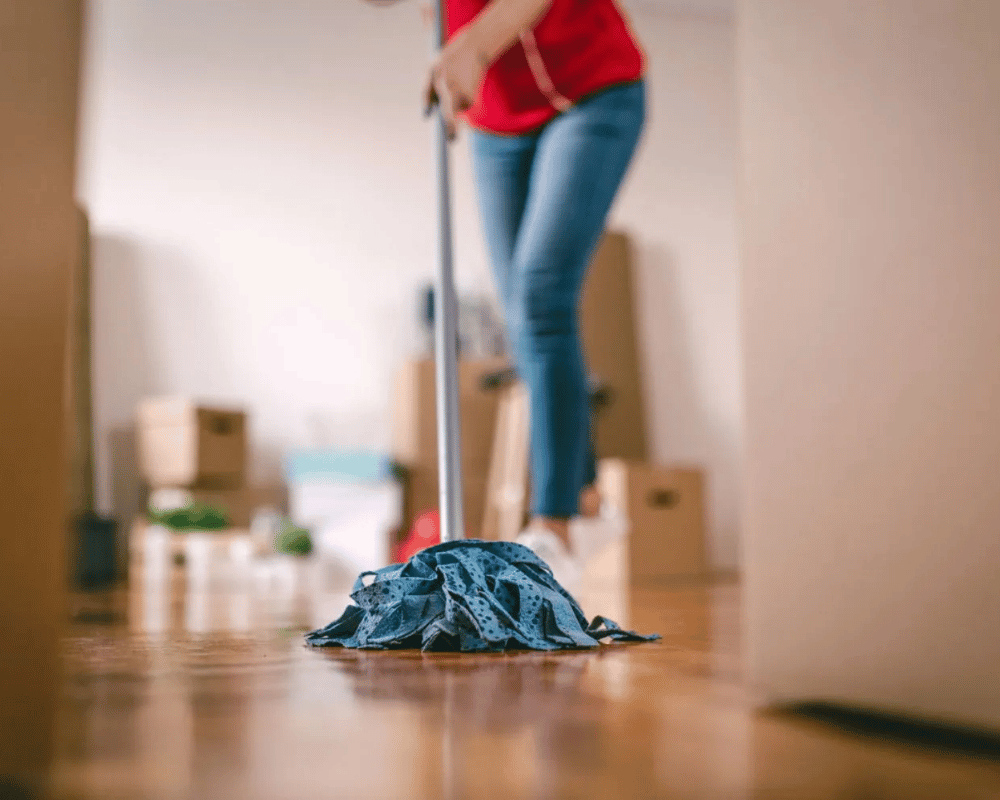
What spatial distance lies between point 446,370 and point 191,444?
201 centimetres

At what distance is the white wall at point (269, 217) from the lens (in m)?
3.48

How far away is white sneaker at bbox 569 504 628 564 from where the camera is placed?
143 centimetres

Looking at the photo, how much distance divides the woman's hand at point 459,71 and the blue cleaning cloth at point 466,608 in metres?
0.55

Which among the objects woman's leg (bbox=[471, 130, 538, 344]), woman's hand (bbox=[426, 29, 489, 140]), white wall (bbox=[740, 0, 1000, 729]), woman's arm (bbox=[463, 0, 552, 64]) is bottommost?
white wall (bbox=[740, 0, 1000, 729])

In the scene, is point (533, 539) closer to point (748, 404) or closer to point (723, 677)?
point (723, 677)

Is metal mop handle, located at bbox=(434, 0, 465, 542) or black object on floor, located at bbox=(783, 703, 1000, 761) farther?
metal mop handle, located at bbox=(434, 0, 465, 542)

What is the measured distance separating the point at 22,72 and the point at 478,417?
293 cm

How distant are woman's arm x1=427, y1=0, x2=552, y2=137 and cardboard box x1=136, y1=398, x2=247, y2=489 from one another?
2009 millimetres

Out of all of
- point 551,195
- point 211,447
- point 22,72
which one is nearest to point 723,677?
point 22,72

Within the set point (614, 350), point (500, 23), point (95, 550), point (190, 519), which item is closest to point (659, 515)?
point (614, 350)

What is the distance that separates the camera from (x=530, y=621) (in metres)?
0.86

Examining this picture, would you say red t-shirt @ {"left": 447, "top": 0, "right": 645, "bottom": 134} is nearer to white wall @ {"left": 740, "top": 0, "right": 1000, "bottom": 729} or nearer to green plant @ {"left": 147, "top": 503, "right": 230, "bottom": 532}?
white wall @ {"left": 740, "top": 0, "right": 1000, "bottom": 729}

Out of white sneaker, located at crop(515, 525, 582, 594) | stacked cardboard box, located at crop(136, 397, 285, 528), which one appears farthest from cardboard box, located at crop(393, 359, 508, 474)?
white sneaker, located at crop(515, 525, 582, 594)

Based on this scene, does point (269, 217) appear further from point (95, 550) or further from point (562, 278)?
point (562, 278)
